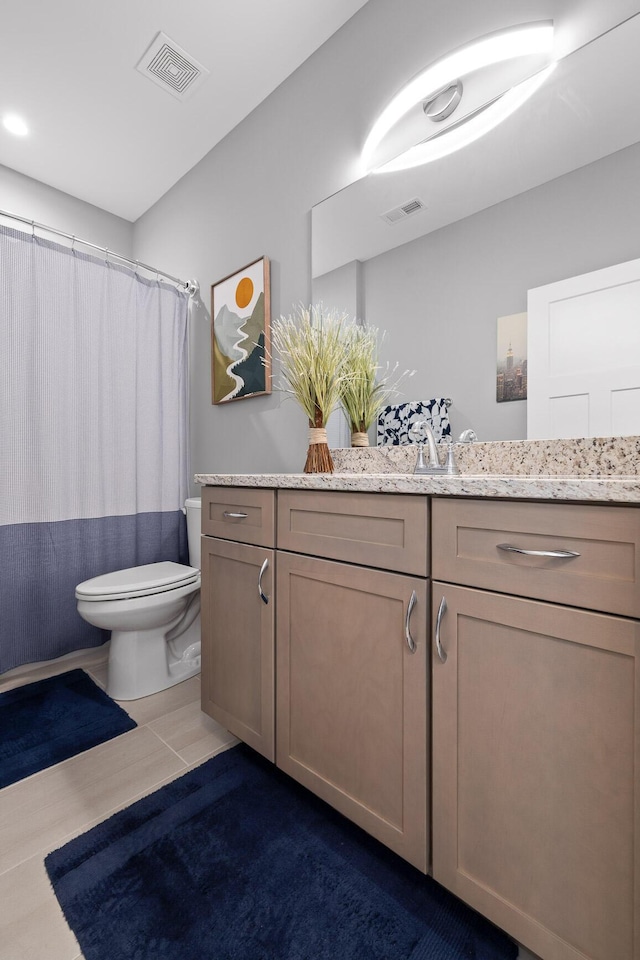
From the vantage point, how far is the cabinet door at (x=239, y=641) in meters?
→ 1.23

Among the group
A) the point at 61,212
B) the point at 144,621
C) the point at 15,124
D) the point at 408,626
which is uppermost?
the point at 15,124

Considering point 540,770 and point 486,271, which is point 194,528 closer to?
point 486,271

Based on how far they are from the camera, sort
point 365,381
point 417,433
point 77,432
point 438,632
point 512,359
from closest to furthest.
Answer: point 438,632 → point 512,359 → point 417,433 → point 365,381 → point 77,432

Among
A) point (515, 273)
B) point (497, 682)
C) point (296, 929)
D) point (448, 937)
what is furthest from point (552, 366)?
point (296, 929)

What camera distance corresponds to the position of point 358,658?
996 millimetres

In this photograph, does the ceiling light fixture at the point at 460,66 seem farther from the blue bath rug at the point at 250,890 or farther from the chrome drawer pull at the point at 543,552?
the blue bath rug at the point at 250,890

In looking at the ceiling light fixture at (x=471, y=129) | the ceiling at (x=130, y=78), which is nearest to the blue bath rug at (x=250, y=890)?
the ceiling light fixture at (x=471, y=129)

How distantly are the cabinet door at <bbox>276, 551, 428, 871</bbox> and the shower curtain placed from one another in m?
1.33

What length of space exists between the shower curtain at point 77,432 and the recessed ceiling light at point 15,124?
65cm

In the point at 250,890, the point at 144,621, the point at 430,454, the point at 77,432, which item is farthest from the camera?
the point at 77,432

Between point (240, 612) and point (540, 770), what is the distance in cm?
84

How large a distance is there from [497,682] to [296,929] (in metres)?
0.67

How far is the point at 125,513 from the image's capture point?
7.26 ft

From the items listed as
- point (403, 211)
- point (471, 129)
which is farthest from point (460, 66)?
point (403, 211)
